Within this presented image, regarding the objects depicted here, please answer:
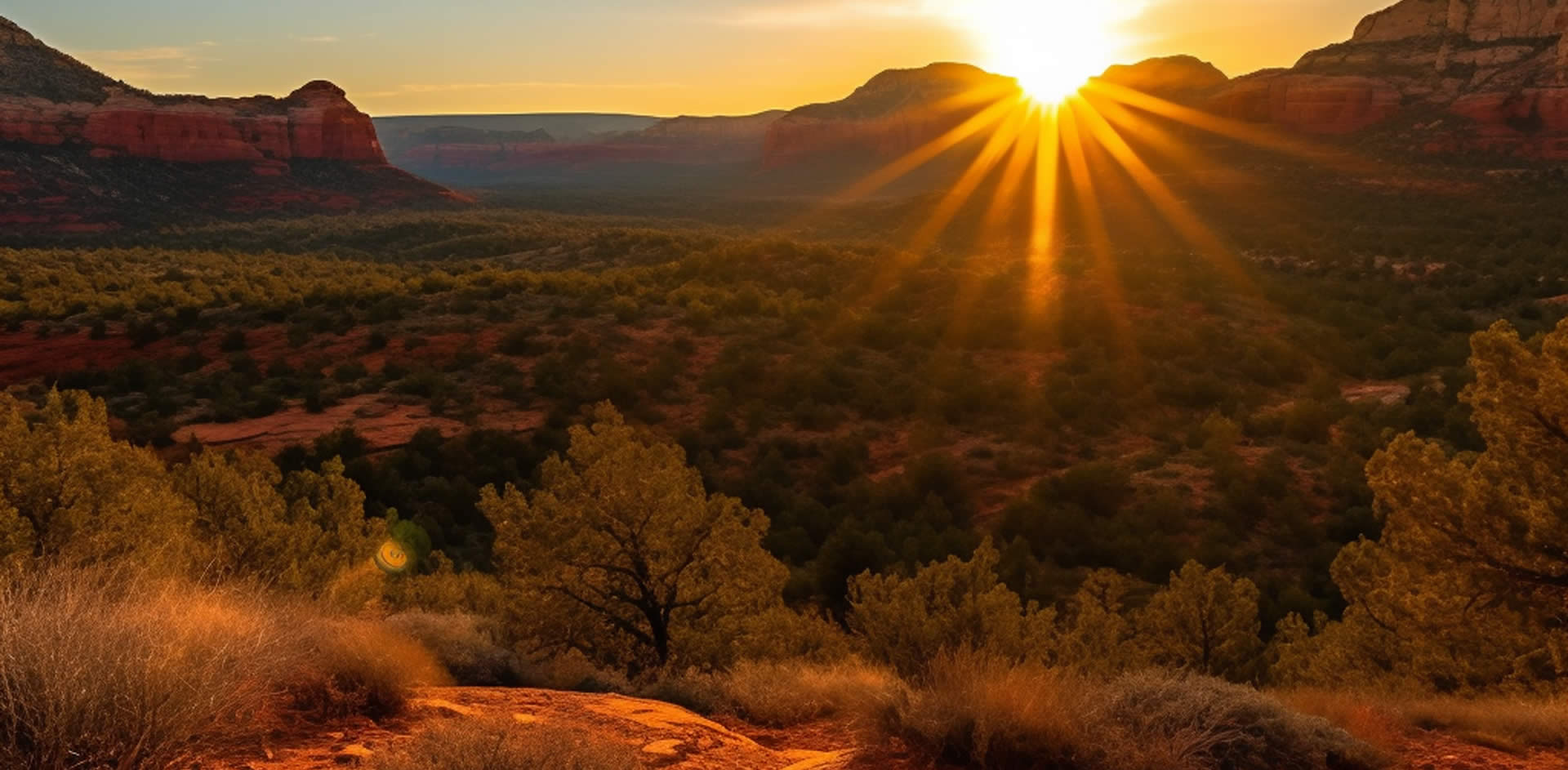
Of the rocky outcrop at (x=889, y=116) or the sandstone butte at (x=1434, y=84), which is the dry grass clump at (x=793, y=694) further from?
the rocky outcrop at (x=889, y=116)

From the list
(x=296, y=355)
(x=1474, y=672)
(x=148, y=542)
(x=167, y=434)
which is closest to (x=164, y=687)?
(x=148, y=542)

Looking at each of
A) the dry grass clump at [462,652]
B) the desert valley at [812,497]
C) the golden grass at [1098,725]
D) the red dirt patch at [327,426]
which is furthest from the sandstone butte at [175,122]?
the golden grass at [1098,725]

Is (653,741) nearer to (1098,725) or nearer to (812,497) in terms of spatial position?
(1098,725)

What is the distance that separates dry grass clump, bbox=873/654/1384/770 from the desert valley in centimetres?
3

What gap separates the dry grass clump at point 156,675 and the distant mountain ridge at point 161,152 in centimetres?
9139

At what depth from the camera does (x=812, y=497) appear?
23.5 m

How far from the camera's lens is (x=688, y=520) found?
11789mm

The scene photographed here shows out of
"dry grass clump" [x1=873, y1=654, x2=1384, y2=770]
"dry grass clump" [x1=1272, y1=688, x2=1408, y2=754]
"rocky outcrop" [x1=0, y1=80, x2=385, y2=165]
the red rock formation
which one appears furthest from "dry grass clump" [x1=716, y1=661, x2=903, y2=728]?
"rocky outcrop" [x1=0, y1=80, x2=385, y2=165]

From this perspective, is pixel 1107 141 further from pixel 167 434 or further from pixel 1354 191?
pixel 167 434

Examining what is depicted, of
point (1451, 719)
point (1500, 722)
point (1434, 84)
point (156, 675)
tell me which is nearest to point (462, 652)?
point (156, 675)

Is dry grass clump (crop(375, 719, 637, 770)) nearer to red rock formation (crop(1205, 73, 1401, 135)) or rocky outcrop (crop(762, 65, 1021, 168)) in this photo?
red rock formation (crop(1205, 73, 1401, 135))

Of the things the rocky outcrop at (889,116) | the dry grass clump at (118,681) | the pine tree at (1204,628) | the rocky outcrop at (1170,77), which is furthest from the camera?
the rocky outcrop at (889,116)

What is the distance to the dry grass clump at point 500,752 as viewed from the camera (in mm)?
4652

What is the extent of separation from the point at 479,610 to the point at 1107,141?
99.9m
